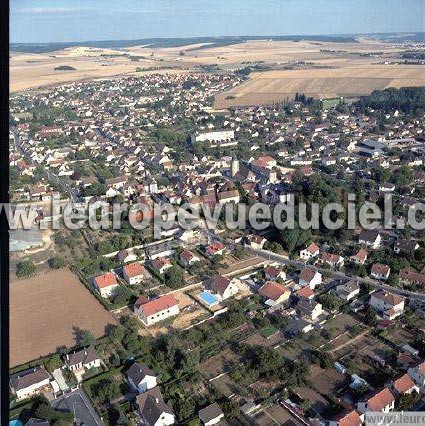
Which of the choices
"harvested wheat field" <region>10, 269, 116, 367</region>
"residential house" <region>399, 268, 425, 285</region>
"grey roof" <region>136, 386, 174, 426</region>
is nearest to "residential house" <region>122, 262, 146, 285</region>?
"harvested wheat field" <region>10, 269, 116, 367</region>

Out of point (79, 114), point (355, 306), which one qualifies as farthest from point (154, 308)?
point (79, 114)

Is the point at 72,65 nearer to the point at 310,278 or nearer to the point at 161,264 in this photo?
the point at 161,264

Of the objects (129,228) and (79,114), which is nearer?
(129,228)

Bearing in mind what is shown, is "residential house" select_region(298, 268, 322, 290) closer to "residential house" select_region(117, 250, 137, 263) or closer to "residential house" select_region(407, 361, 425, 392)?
"residential house" select_region(407, 361, 425, 392)

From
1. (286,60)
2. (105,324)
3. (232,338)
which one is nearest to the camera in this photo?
(232,338)

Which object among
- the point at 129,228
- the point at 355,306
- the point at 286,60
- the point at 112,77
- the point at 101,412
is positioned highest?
the point at 286,60

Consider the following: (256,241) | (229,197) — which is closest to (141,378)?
(256,241)

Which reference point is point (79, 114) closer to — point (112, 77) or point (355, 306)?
point (112, 77)

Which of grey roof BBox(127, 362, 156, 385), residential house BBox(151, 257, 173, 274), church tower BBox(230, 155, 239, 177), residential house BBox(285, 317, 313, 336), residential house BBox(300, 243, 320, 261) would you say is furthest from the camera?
church tower BBox(230, 155, 239, 177)

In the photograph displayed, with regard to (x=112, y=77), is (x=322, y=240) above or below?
below
